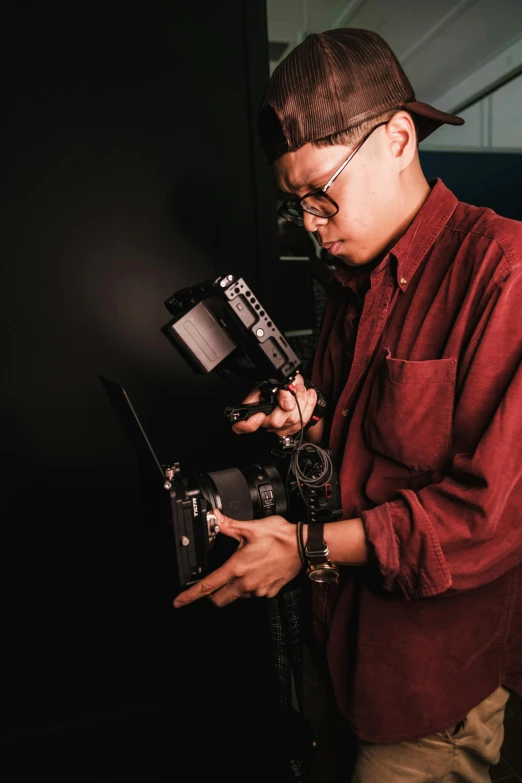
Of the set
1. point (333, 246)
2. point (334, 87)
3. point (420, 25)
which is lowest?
point (333, 246)

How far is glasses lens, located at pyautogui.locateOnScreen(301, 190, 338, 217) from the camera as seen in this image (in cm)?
84

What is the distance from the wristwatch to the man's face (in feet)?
1.54

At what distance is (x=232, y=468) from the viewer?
909mm

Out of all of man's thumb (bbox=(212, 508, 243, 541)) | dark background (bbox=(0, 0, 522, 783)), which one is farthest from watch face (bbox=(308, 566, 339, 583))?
dark background (bbox=(0, 0, 522, 783))

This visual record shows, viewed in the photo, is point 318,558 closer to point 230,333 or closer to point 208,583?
point 208,583

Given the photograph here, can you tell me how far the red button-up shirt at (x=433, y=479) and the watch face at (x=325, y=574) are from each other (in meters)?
0.06

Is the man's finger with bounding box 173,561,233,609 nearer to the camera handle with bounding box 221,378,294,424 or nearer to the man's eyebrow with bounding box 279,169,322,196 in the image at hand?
the camera handle with bounding box 221,378,294,424

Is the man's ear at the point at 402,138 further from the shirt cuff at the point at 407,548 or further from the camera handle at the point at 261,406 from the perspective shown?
the shirt cuff at the point at 407,548

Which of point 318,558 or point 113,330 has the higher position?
point 113,330

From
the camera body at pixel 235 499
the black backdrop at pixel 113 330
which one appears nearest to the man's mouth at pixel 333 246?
the camera body at pixel 235 499

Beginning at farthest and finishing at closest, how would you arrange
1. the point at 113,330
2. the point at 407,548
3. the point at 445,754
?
the point at 113,330
the point at 445,754
the point at 407,548

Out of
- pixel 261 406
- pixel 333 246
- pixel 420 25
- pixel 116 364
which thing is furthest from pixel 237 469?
pixel 420 25

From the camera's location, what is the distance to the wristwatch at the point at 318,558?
79 cm

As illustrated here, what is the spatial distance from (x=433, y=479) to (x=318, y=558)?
21 cm
